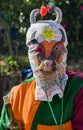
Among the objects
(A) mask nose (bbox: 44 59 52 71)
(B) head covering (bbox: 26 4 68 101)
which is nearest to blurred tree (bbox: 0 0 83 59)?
(B) head covering (bbox: 26 4 68 101)

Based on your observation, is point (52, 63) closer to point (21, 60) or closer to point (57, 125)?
point (57, 125)

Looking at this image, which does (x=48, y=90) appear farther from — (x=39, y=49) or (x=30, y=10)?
(x=30, y=10)

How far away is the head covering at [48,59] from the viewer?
3.25 metres

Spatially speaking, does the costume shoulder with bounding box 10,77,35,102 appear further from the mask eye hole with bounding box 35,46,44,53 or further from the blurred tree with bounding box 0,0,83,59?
the blurred tree with bounding box 0,0,83,59

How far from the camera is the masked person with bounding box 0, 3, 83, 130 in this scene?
3.18 meters

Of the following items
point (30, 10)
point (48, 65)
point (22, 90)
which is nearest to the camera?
point (48, 65)

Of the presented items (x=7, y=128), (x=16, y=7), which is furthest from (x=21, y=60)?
(x=7, y=128)

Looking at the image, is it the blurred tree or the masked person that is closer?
the masked person

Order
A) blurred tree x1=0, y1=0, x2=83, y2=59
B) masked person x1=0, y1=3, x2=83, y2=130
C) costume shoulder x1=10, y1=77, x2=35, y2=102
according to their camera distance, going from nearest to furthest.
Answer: masked person x1=0, y1=3, x2=83, y2=130 < costume shoulder x1=10, y1=77, x2=35, y2=102 < blurred tree x1=0, y1=0, x2=83, y2=59

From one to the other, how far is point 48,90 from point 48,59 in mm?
209

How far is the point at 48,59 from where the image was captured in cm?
325

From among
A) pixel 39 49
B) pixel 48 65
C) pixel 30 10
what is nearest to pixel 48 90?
pixel 48 65

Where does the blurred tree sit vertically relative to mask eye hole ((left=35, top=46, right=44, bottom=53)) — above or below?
below

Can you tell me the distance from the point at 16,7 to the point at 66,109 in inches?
199
